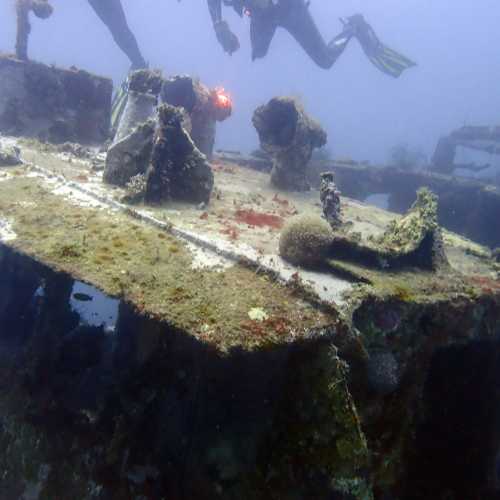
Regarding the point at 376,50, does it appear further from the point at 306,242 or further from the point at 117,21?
the point at 306,242

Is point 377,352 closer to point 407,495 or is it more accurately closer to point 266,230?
point 407,495

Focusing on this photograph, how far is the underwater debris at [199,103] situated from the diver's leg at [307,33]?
9163 mm

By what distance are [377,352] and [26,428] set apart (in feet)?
12.3

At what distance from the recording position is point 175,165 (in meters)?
7.06

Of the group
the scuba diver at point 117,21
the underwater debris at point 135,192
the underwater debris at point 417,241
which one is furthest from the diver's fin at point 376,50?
the underwater debris at point 135,192

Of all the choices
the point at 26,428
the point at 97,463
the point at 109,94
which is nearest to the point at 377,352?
the point at 97,463

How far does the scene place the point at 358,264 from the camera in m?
4.91

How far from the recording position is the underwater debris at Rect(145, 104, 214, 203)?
6680 millimetres

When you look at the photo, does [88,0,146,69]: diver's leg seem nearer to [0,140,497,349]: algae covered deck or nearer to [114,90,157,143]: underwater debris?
[114,90,157,143]: underwater debris

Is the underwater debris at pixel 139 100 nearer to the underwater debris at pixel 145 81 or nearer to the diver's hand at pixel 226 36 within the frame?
the underwater debris at pixel 145 81

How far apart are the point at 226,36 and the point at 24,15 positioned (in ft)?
28.1

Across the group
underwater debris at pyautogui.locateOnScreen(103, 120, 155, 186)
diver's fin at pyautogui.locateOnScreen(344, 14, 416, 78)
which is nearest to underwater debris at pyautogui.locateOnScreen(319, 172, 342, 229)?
underwater debris at pyautogui.locateOnScreen(103, 120, 155, 186)

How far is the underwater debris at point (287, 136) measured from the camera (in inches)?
416

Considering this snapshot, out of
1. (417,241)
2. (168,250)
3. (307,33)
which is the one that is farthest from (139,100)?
(307,33)
